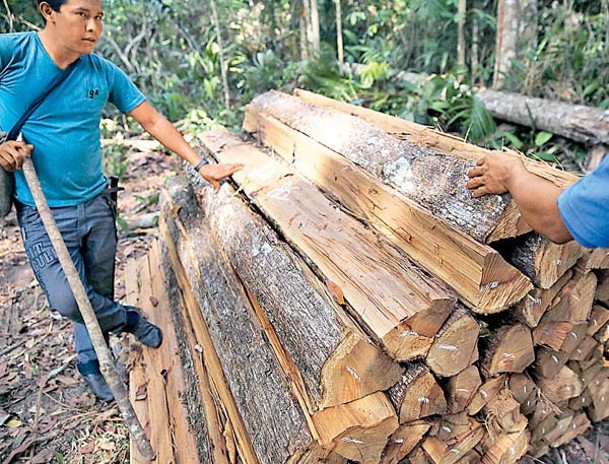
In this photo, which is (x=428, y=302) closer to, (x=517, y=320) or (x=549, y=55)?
(x=517, y=320)

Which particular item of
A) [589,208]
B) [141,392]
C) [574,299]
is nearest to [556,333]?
[574,299]

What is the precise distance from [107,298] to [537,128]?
496 centimetres

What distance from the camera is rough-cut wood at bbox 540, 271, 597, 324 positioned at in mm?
1962

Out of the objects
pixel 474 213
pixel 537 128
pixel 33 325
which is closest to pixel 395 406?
pixel 474 213

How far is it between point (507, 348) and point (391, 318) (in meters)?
0.63

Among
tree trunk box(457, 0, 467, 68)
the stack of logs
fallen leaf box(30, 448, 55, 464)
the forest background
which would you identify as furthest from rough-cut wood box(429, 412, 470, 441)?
tree trunk box(457, 0, 467, 68)

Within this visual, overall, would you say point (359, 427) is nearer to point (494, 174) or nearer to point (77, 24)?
point (494, 174)

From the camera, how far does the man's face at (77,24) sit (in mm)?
2074

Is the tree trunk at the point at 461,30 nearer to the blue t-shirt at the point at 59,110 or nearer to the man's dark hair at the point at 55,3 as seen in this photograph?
the blue t-shirt at the point at 59,110

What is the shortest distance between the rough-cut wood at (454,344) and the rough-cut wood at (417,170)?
315 mm

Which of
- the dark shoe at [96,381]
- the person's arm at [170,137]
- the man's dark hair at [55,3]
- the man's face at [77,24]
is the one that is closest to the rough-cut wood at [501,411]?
the person's arm at [170,137]

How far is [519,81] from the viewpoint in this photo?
607 centimetres

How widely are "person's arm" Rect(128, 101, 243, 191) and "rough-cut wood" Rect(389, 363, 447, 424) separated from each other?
1.80 metres

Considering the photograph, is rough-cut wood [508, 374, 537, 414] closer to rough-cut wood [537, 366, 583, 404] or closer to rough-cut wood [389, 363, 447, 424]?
rough-cut wood [537, 366, 583, 404]
